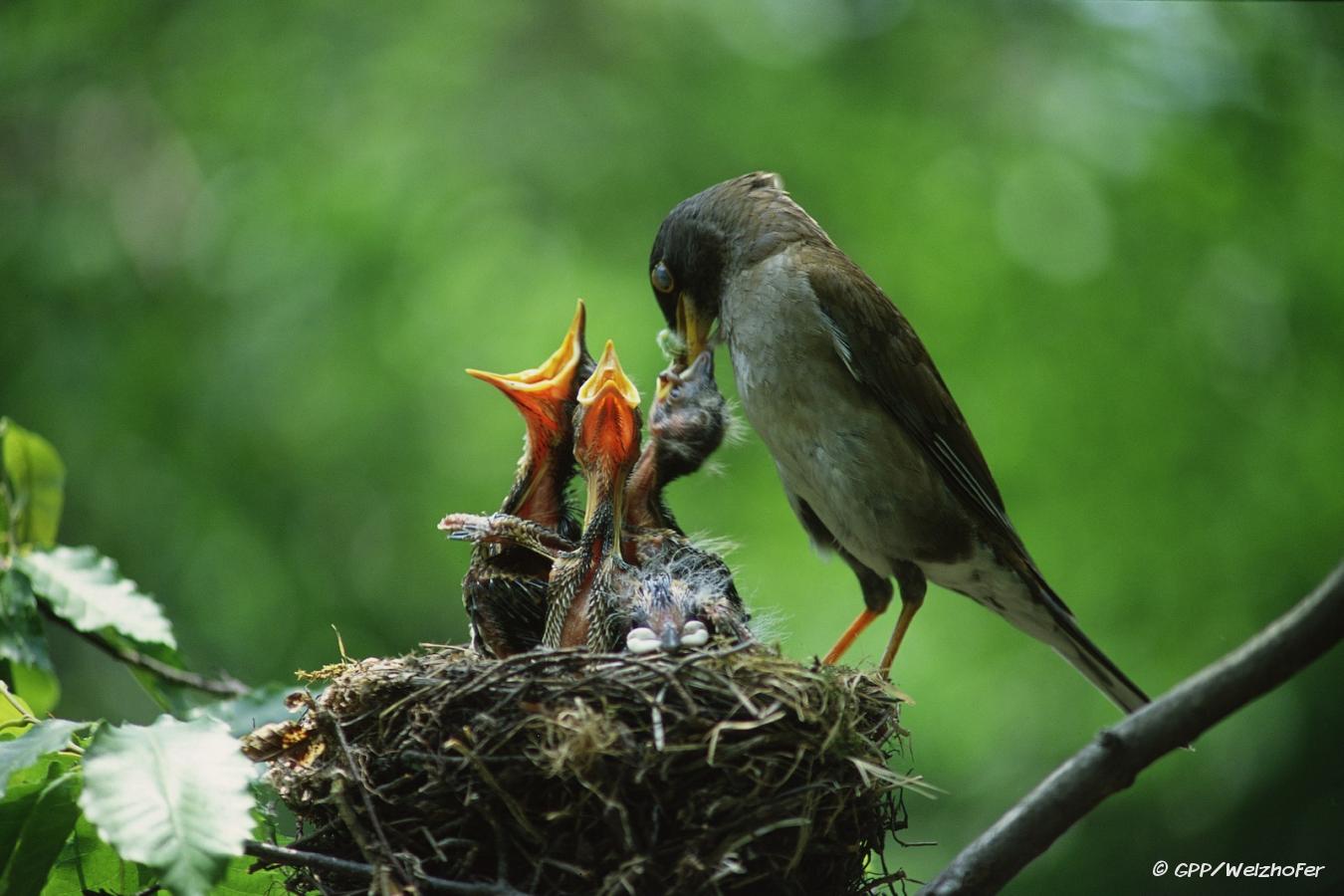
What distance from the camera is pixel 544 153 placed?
8.07 meters

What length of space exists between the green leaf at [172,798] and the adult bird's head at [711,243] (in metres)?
2.89

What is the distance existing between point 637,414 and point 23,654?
1.91m

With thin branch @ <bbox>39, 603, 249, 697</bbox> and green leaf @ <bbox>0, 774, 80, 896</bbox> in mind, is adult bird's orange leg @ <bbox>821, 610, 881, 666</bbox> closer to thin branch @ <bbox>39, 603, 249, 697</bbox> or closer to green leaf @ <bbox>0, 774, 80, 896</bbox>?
thin branch @ <bbox>39, 603, 249, 697</bbox>

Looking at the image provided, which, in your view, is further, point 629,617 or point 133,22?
point 133,22

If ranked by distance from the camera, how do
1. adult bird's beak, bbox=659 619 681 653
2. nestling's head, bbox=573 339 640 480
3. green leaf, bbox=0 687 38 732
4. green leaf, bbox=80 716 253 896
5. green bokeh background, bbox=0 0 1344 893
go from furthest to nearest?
green bokeh background, bbox=0 0 1344 893 < nestling's head, bbox=573 339 640 480 < adult bird's beak, bbox=659 619 681 653 < green leaf, bbox=0 687 38 732 < green leaf, bbox=80 716 253 896

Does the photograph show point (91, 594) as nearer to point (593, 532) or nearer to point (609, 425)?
point (593, 532)

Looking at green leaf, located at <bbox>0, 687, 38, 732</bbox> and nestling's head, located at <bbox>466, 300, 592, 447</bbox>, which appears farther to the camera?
nestling's head, located at <bbox>466, 300, 592, 447</bbox>

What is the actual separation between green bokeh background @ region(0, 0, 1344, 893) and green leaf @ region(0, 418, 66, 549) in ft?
10.4

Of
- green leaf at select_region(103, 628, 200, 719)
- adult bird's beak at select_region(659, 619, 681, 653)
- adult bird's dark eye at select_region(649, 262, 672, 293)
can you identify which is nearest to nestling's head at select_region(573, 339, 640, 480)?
adult bird's beak at select_region(659, 619, 681, 653)

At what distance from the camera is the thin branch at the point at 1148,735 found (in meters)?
2.11

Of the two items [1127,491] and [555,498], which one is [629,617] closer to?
[555,498]

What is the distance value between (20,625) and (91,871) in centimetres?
83

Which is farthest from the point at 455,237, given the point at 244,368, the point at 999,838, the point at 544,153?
the point at 999,838

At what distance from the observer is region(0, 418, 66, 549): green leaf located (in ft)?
13.0
